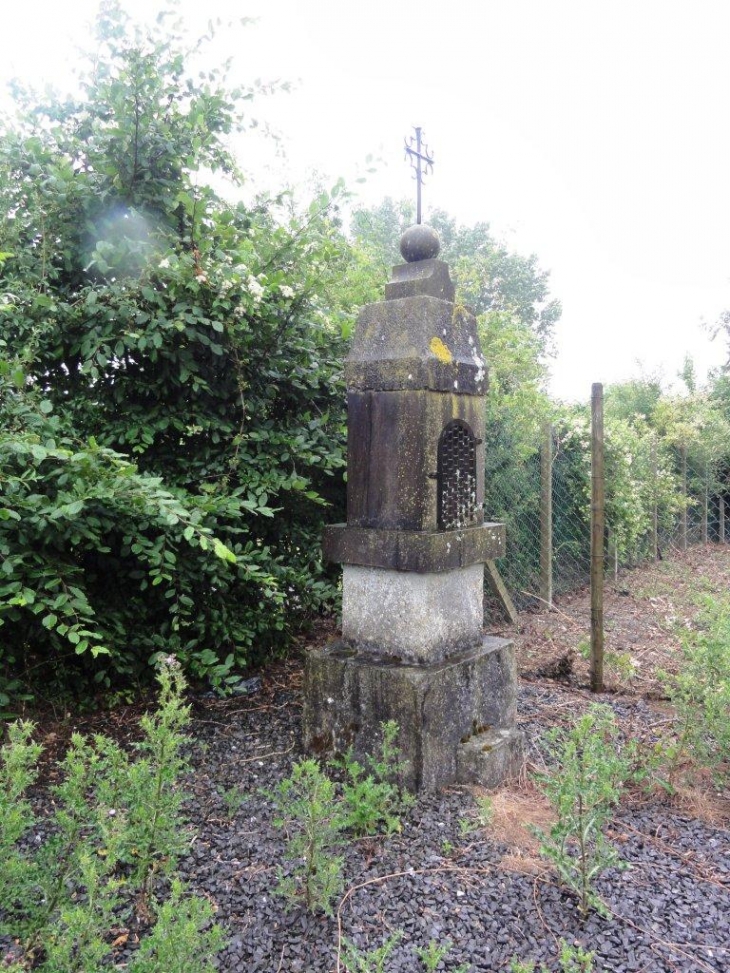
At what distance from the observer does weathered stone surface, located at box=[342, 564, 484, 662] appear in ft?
9.75

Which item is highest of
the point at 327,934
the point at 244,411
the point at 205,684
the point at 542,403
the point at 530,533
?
the point at 542,403

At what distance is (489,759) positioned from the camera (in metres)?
2.93

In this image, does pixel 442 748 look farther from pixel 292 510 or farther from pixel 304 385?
pixel 304 385

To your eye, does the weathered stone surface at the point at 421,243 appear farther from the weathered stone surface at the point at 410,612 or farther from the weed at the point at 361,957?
the weed at the point at 361,957

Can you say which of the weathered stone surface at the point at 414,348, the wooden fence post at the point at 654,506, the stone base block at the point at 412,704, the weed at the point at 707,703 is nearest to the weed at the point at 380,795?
the stone base block at the point at 412,704

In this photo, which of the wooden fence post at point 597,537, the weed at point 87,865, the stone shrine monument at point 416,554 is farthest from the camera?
the wooden fence post at point 597,537

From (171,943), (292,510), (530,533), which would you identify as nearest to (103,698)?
(292,510)

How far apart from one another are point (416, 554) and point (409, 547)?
0.05m

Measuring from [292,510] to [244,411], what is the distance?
0.79 meters

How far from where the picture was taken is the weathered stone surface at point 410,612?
2973 millimetres

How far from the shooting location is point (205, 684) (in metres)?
4.01

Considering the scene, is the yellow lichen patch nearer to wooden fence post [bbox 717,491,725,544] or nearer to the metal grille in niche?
the metal grille in niche

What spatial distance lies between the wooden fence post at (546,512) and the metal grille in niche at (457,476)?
246cm

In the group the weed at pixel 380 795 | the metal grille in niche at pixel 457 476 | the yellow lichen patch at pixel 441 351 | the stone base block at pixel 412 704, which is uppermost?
the yellow lichen patch at pixel 441 351
